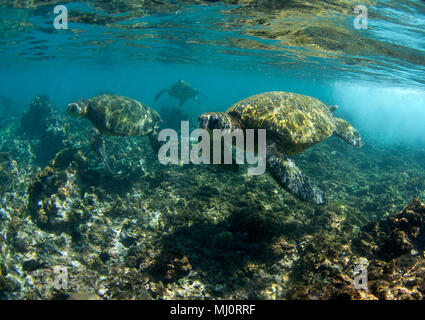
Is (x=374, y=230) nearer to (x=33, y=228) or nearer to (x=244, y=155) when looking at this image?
(x=244, y=155)

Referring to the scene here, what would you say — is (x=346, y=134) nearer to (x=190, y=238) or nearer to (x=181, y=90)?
(x=190, y=238)

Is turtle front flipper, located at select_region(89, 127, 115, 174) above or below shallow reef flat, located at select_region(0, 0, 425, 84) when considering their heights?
below

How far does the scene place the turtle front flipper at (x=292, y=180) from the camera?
5.19 meters

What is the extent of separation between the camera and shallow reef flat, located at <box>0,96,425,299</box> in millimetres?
4480

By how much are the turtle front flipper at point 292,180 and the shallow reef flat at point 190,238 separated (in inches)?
41.8

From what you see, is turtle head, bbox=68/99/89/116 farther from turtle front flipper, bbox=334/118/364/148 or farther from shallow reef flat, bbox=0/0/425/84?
turtle front flipper, bbox=334/118/364/148

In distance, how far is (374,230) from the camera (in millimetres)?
5664

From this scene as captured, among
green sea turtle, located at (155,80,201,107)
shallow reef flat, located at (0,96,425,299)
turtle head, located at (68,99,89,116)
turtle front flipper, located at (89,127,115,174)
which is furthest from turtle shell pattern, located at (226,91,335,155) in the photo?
green sea turtle, located at (155,80,201,107)

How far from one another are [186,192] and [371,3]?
37.6ft

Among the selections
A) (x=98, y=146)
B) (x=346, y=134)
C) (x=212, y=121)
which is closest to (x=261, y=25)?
(x=346, y=134)

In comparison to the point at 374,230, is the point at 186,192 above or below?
below

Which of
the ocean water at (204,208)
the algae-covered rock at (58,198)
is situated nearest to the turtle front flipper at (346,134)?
the ocean water at (204,208)
